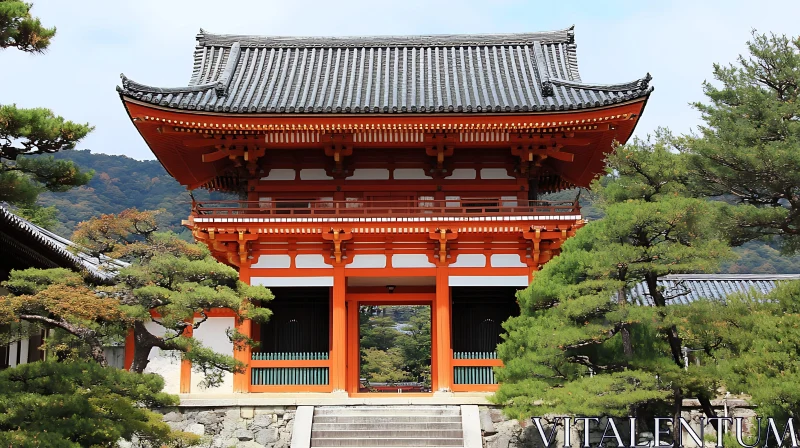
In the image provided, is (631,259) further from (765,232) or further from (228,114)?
(228,114)

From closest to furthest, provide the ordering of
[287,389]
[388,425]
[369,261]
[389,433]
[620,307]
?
1. [620,307]
2. [389,433]
3. [388,425]
4. [287,389]
5. [369,261]

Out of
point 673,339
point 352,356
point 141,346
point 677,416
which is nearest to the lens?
point 677,416

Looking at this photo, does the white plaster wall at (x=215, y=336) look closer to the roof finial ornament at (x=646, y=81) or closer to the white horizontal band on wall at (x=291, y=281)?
the white horizontal band on wall at (x=291, y=281)

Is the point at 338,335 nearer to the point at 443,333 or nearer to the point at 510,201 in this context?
the point at 443,333

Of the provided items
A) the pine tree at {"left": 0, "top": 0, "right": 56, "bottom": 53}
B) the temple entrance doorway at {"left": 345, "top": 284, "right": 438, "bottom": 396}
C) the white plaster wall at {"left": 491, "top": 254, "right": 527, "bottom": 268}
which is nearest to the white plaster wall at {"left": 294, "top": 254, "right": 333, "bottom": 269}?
the temple entrance doorway at {"left": 345, "top": 284, "right": 438, "bottom": 396}

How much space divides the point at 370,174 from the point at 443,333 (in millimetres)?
3863

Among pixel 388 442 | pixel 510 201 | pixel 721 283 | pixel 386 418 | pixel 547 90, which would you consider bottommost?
pixel 388 442

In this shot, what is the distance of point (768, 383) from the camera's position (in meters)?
10.5

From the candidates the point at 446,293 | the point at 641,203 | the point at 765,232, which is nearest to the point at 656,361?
the point at 641,203

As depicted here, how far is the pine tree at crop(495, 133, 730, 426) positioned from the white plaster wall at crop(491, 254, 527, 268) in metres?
3.66

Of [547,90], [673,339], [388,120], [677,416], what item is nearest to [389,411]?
[677,416]

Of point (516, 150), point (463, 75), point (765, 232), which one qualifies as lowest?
point (765, 232)

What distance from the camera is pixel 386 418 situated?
1483cm

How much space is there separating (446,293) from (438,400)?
2639mm
